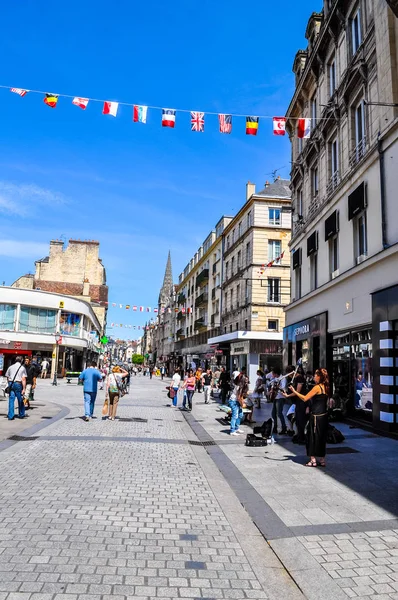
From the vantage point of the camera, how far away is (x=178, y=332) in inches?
2739

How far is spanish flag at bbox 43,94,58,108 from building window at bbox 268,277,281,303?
2372cm

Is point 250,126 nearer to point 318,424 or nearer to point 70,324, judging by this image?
point 318,424

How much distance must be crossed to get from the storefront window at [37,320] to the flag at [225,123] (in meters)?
31.7

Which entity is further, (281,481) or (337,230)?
(337,230)

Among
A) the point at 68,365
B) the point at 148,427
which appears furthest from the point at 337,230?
the point at 68,365

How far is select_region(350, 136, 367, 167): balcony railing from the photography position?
13263mm

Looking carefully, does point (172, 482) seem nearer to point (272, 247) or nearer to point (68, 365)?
point (272, 247)

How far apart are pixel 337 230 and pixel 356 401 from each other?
5633mm

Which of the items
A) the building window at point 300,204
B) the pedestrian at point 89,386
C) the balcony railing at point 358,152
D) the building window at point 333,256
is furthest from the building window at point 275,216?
the pedestrian at point 89,386

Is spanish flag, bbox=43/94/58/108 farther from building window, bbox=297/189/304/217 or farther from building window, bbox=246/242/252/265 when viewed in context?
building window, bbox=246/242/252/265

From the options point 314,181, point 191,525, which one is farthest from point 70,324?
point 191,525

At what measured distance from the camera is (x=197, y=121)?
12844mm

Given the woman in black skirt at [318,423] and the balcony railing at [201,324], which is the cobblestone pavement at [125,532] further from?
the balcony railing at [201,324]

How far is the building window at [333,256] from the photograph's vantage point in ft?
51.5
